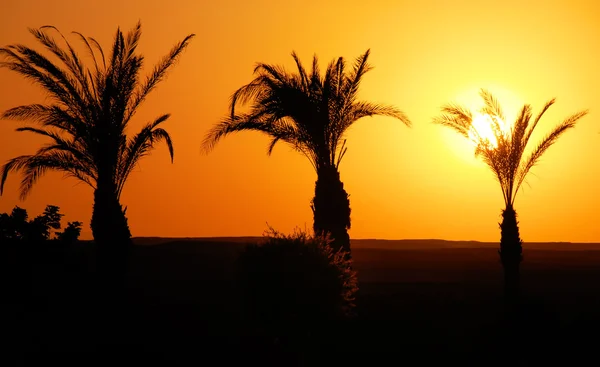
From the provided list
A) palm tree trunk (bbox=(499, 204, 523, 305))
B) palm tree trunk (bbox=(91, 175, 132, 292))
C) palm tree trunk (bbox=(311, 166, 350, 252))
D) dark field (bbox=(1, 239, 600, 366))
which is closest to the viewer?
dark field (bbox=(1, 239, 600, 366))

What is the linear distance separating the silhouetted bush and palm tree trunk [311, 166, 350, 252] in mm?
7462

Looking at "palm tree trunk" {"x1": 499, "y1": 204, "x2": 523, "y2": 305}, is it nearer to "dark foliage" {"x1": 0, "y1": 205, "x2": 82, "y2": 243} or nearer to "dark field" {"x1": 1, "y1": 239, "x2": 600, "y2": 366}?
"dark field" {"x1": 1, "y1": 239, "x2": 600, "y2": 366}

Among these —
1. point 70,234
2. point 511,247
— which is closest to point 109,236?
point 70,234

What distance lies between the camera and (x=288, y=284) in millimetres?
24766

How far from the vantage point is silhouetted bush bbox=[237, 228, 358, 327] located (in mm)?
24812

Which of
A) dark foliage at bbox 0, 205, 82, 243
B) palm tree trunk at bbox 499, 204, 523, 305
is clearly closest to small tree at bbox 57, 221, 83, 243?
dark foliage at bbox 0, 205, 82, 243

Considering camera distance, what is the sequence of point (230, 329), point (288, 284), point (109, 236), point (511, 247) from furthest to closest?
point (511, 247), point (109, 236), point (230, 329), point (288, 284)

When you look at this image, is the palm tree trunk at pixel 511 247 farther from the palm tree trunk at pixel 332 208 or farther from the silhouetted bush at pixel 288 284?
the silhouetted bush at pixel 288 284

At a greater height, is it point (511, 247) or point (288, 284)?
point (511, 247)

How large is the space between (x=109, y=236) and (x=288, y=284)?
7430 mm

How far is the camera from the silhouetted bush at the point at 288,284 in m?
24.8

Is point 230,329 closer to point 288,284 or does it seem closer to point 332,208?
point 288,284

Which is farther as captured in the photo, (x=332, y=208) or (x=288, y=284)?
(x=332, y=208)

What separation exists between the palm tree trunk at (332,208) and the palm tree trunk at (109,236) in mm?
6375
